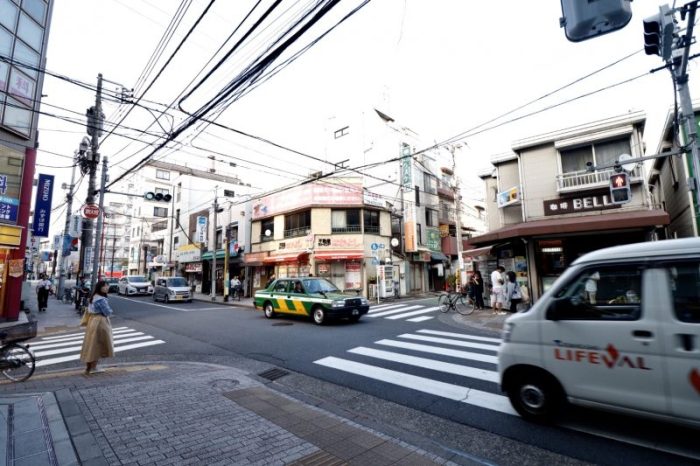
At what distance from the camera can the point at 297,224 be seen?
24875mm

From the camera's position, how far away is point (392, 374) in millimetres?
6195

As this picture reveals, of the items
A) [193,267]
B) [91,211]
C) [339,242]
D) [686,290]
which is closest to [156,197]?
[91,211]

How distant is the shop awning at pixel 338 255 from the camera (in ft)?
73.7

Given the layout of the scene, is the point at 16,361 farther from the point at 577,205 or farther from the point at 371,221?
the point at 371,221

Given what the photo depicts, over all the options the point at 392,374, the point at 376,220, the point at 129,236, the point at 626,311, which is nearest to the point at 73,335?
the point at 392,374

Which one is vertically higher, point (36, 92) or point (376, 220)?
point (36, 92)

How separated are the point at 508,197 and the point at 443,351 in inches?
428

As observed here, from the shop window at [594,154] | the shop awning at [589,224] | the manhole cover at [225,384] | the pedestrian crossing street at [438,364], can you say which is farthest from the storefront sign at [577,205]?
the manhole cover at [225,384]

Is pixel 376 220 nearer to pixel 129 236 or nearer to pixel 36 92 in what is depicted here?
pixel 36 92

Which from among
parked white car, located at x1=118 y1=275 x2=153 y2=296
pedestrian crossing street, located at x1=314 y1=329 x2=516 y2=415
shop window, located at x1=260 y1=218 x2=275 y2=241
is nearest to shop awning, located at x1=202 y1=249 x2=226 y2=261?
shop window, located at x1=260 y1=218 x2=275 y2=241

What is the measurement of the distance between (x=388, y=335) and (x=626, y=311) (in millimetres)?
6875

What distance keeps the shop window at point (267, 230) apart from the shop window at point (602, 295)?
24326 millimetres

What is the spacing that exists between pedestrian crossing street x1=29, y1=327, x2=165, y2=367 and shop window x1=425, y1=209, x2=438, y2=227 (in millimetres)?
23907

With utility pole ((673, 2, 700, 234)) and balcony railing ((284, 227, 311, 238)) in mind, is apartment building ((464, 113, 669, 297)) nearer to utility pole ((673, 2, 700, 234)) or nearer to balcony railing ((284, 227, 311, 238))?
utility pole ((673, 2, 700, 234))
